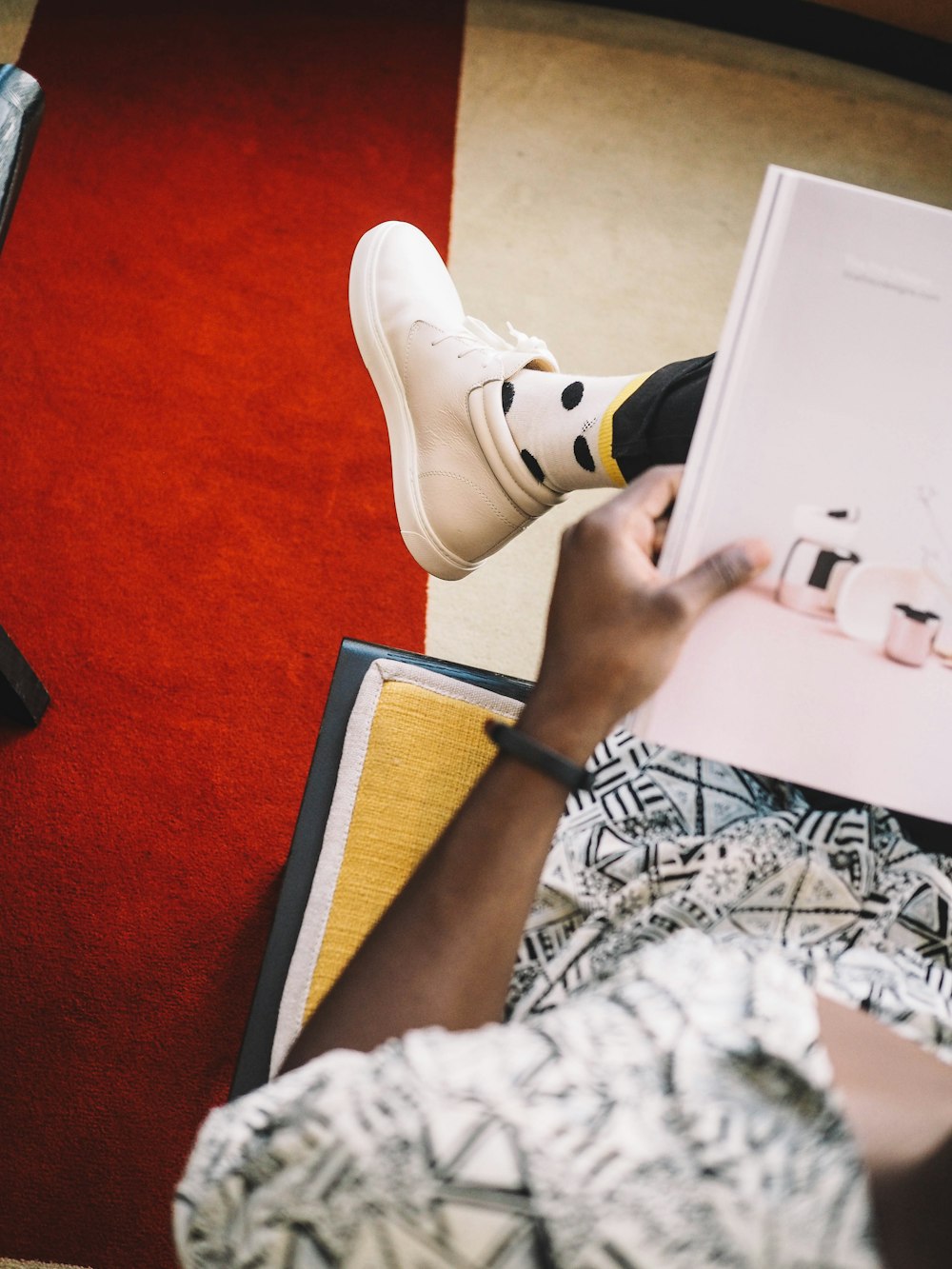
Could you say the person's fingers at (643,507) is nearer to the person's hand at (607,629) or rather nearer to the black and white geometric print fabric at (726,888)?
the person's hand at (607,629)

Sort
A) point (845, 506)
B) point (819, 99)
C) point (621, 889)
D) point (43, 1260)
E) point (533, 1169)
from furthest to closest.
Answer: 1. point (819, 99)
2. point (43, 1260)
3. point (621, 889)
4. point (845, 506)
5. point (533, 1169)

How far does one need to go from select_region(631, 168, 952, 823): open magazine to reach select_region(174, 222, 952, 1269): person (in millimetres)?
42

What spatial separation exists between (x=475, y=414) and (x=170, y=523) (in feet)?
1.60

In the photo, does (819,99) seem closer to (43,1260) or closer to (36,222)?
(36,222)

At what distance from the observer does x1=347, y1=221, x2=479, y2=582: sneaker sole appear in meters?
1.03

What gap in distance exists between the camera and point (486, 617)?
1247 mm

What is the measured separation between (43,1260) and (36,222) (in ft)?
4.30

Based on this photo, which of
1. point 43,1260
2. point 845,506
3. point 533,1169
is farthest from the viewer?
point 43,1260

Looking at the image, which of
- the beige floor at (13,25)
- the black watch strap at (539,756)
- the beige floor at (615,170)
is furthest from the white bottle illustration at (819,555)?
the beige floor at (13,25)

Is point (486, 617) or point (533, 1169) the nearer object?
point (533, 1169)

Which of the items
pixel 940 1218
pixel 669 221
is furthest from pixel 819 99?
pixel 940 1218

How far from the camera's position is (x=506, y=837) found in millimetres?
465

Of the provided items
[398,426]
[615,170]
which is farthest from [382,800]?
[615,170]

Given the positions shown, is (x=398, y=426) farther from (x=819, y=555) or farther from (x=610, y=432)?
(x=819, y=555)
